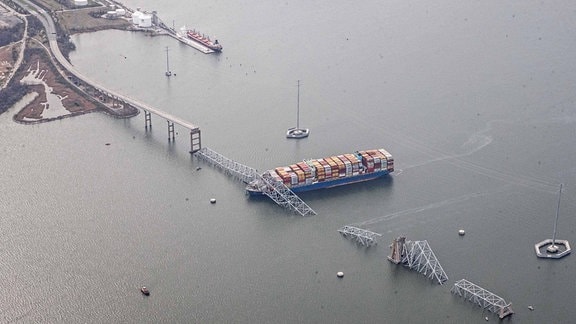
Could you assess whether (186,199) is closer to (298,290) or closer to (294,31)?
(298,290)

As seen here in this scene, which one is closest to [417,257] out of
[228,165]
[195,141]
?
[228,165]

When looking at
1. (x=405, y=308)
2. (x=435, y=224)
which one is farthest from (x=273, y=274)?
(x=435, y=224)

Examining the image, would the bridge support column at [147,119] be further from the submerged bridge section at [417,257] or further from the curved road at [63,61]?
the submerged bridge section at [417,257]

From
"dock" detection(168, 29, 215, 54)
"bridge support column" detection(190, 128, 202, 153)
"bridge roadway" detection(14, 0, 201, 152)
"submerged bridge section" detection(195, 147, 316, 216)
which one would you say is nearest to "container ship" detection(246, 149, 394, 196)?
"submerged bridge section" detection(195, 147, 316, 216)

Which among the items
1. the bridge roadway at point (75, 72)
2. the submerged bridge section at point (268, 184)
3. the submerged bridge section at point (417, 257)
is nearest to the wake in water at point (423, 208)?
the submerged bridge section at point (268, 184)

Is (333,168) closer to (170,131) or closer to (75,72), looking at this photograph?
(170,131)

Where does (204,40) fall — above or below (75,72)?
above

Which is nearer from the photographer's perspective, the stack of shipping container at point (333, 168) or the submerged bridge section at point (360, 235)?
the submerged bridge section at point (360, 235)
